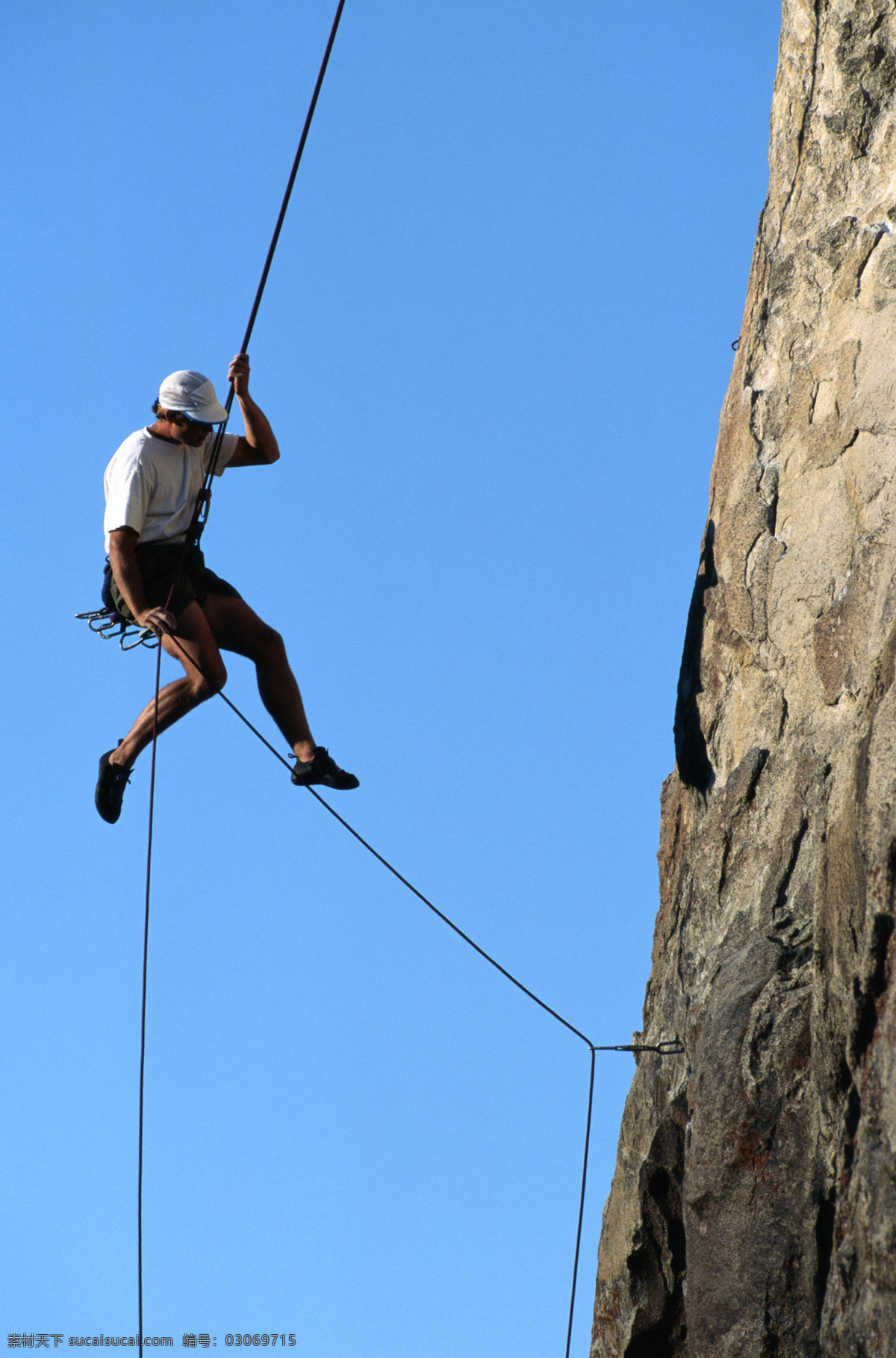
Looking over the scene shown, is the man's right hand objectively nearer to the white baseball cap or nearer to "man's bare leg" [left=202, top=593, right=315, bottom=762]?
"man's bare leg" [left=202, top=593, right=315, bottom=762]

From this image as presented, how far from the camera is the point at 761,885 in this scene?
28.6 feet

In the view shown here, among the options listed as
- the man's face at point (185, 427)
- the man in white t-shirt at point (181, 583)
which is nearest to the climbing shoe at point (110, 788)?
the man in white t-shirt at point (181, 583)

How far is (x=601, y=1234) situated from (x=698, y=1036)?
2430mm

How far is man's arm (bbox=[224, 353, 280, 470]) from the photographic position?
8.82 metres

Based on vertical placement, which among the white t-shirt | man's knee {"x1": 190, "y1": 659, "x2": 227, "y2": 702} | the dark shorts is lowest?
man's knee {"x1": 190, "y1": 659, "x2": 227, "y2": 702}

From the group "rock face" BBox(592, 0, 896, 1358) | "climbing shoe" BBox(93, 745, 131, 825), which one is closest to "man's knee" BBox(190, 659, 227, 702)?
"climbing shoe" BBox(93, 745, 131, 825)

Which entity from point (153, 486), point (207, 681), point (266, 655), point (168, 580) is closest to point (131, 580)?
point (168, 580)

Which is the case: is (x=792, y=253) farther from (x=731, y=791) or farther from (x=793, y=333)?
(x=731, y=791)

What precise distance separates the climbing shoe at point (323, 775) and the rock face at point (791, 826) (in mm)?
2400

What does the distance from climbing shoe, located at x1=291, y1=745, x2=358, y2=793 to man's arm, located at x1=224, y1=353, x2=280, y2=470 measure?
1.96 m

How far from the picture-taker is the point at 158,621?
8.60 meters

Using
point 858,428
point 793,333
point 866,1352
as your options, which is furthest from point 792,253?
point 866,1352

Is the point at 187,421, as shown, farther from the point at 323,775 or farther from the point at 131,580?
the point at 323,775

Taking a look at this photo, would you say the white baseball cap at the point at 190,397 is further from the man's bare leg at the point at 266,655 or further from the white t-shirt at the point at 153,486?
the man's bare leg at the point at 266,655
